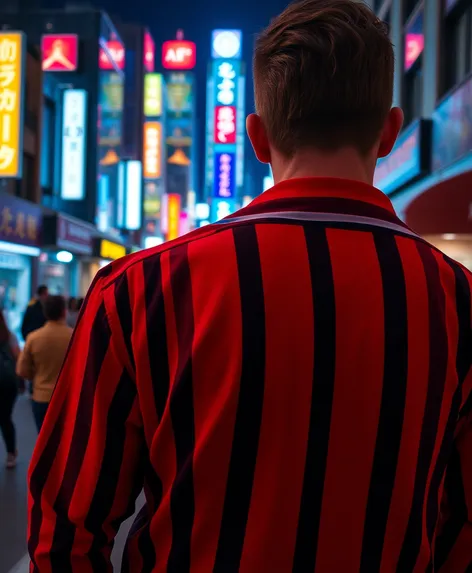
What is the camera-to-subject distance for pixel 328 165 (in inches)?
48.8

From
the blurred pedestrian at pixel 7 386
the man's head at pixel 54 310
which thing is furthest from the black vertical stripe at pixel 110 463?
the blurred pedestrian at pixel 7 386

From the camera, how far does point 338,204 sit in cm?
122

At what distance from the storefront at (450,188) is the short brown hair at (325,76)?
28.2 feet

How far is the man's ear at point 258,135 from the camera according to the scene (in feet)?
4.28

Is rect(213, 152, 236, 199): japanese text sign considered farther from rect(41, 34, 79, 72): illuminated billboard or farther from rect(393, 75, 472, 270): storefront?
rect(393, 75, 472, 270): storefront

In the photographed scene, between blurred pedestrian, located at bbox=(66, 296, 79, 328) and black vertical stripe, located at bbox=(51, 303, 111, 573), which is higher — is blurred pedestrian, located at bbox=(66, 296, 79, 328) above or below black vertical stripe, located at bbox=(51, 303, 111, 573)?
above

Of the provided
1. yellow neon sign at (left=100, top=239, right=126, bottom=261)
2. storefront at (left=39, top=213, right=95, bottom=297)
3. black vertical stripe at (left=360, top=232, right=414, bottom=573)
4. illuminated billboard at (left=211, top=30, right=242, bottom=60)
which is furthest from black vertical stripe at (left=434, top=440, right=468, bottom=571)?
illuminated billboard at (left=211, top=30, right=242, bottom=60)

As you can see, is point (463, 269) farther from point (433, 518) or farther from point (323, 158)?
point (433, 518)

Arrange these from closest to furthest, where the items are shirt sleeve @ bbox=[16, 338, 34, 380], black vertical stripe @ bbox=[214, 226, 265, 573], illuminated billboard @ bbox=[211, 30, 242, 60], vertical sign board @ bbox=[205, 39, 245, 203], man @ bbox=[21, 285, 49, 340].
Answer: black vertical stripe @ bbox=[214, 226, 265, 573]
shirt sleeve @ bbox=[16, 338, 34, 380]
man @ bbox=[21, 285, 49, 340]
vertical sign board @ bbox=[205, 39, 245, 203]
illuminated billboard @ bbox=[211, 30, 242, 60]

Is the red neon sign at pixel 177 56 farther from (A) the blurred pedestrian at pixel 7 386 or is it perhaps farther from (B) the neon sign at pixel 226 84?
(A) the blurred pedestrian at pixel 7 386

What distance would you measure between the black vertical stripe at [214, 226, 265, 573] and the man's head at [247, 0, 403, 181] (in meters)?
0.29

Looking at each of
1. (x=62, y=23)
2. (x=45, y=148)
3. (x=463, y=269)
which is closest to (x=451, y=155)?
(x=463, y=269)

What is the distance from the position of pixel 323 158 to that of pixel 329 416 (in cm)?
47

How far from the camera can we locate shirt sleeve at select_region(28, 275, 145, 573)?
1.20 metres
